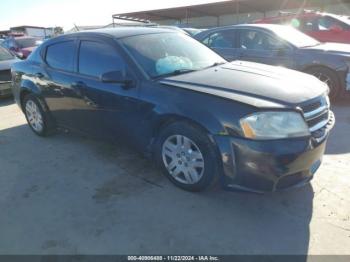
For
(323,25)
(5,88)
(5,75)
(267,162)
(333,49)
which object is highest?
(323,25)

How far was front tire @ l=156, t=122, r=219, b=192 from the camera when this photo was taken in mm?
3057

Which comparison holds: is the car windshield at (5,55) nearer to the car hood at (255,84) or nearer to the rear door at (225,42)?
the rear door at (225,42)

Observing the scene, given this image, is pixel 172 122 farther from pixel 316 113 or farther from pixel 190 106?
pixel 316 113

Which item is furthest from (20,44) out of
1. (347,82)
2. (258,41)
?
(347,82)

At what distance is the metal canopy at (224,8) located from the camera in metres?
24.6

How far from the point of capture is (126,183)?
3.66m

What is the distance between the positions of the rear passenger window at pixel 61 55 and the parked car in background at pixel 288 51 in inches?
156

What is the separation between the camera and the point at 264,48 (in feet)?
22.4

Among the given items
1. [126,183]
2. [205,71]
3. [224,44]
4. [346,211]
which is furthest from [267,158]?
[224,44]

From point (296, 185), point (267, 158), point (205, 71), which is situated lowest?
point (296, 185)

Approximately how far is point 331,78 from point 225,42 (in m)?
2.39

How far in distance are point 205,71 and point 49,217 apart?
2.19 m

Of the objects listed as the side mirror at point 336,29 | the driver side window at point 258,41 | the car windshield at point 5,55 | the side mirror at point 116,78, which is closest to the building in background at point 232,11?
the side mirror at point 336,29

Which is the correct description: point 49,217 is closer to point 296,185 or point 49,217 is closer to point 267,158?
point 267,158
